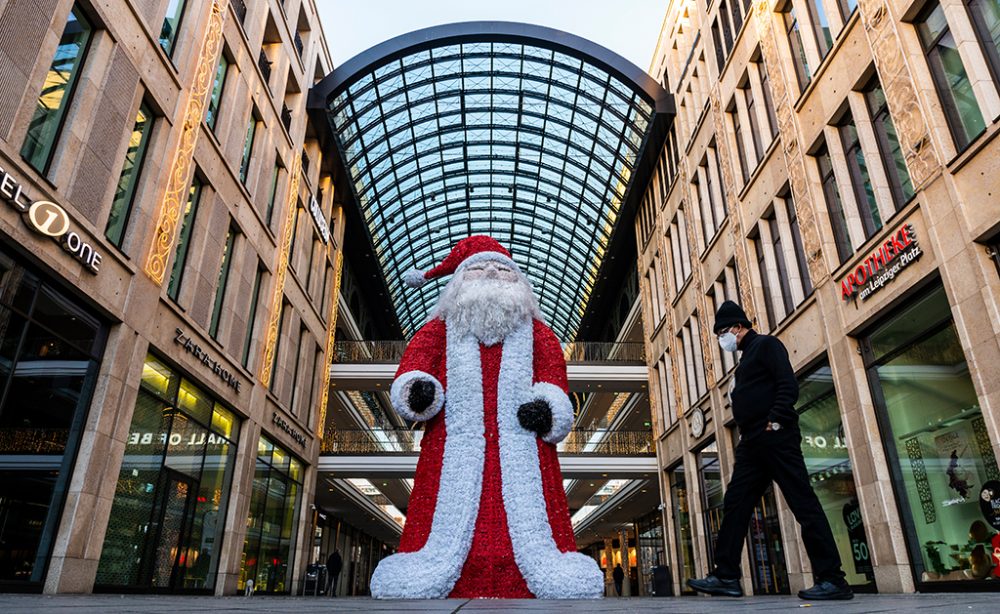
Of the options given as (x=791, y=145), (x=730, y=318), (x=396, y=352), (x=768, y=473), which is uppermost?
(x=396, y=352)

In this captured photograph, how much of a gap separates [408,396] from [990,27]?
27.4 ft

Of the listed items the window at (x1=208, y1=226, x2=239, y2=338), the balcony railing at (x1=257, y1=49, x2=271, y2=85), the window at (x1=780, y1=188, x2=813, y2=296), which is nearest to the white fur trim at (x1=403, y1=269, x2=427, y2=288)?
the window at (x1=208, y1=226, x2=239, y2=338)

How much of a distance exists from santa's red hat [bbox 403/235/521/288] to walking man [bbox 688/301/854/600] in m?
2.93

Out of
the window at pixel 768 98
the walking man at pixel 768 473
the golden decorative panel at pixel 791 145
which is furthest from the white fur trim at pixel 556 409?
the window at pixel 768 98

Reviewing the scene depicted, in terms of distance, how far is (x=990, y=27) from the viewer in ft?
25.2

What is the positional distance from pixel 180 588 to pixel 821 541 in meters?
11.8

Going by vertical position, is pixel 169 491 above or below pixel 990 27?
below

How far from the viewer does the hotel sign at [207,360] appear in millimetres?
11742

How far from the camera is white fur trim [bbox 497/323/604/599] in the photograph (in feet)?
16.1

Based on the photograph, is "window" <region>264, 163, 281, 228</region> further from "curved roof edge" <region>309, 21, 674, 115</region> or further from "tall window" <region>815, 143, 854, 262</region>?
"tall window" <region>815, 143, 854, 262</region>

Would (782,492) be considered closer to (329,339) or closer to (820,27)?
(820,27)

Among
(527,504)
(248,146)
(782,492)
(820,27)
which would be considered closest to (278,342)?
(248,146)

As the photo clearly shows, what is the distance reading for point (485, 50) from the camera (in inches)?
916

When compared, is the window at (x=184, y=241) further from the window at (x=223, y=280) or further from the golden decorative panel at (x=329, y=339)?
the golden decorative panel at (x=329, y=339)
